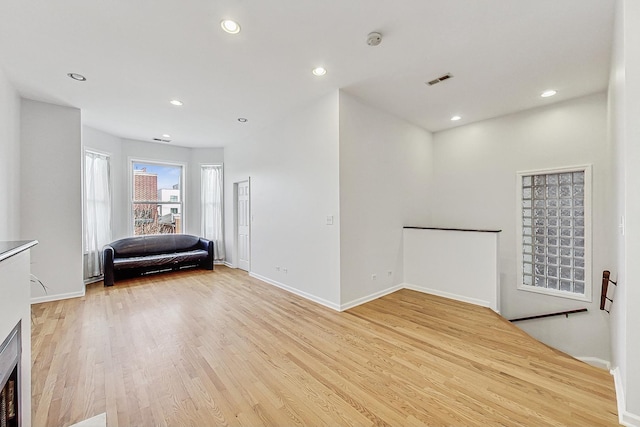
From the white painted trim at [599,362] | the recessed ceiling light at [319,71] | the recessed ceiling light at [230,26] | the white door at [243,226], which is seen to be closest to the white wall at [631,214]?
the recessed ceiling light at [319,71]

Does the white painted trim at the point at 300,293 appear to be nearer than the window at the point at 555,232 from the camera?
Yes

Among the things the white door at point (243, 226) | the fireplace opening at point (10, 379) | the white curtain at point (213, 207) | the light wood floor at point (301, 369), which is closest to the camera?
the fireplace opening at point (10, 379)

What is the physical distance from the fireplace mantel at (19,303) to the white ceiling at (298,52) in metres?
2.00

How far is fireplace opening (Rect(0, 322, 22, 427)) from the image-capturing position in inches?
51.0

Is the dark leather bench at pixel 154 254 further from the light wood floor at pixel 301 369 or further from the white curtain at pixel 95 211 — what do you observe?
the light wood floor at pixel 301 369

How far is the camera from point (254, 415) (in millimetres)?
1706

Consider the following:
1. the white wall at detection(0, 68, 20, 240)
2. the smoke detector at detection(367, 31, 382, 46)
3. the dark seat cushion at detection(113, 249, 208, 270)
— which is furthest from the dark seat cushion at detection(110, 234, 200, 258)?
the smoke detector at detection(367, 31, 382, 46)

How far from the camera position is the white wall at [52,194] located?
3.81 meters

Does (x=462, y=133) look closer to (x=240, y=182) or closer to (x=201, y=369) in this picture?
(x=240, y=182)

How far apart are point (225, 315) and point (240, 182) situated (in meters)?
3.34

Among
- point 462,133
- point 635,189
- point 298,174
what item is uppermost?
point 462,133

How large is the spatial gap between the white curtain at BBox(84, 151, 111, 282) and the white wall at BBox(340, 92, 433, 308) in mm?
5010

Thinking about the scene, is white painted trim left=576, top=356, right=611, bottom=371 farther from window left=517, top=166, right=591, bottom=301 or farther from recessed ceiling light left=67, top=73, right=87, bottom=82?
recessed ceiling light left=67, top=73, right=87, bottom=82

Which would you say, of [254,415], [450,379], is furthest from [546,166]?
[254,415]
